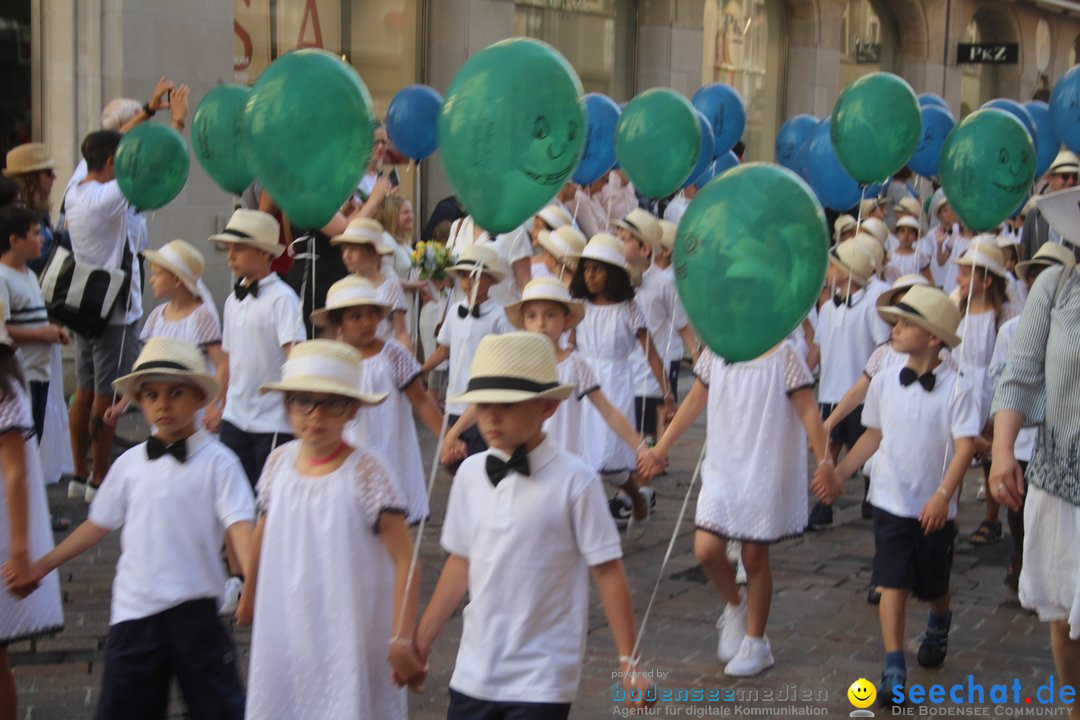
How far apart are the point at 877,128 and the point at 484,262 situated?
2.92 metres

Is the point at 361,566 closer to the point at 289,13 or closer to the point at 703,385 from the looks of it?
the point at 703,385

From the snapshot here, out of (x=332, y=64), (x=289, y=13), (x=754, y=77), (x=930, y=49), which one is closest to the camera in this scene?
(x=332, y=64)

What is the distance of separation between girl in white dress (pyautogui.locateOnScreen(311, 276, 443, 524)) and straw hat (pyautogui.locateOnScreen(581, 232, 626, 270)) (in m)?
1.74

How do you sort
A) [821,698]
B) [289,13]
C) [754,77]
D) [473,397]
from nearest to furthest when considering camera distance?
1. [473,397]
2. [821,698]
3. [289,13]
4. [754,77]

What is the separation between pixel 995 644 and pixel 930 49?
71.6 ft

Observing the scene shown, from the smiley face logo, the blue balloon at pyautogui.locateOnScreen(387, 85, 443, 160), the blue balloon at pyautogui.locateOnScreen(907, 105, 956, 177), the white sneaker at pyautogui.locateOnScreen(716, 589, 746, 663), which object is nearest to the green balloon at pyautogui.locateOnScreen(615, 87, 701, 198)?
the blue balloon at pyautogui.locateOnScreen(387, 85, 443, 160)

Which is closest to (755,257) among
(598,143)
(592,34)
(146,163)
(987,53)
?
(146,163)

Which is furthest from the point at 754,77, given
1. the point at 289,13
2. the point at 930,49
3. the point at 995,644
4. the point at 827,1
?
the point at 995,644

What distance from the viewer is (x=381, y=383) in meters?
6.73

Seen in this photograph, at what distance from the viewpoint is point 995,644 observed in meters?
6.90

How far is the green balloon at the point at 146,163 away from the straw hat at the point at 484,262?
180cm

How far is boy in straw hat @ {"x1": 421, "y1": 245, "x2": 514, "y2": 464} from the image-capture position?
8.39 m

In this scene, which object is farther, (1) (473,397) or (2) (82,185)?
(2) (82,185)

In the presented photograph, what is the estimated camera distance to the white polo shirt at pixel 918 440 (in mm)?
6203
